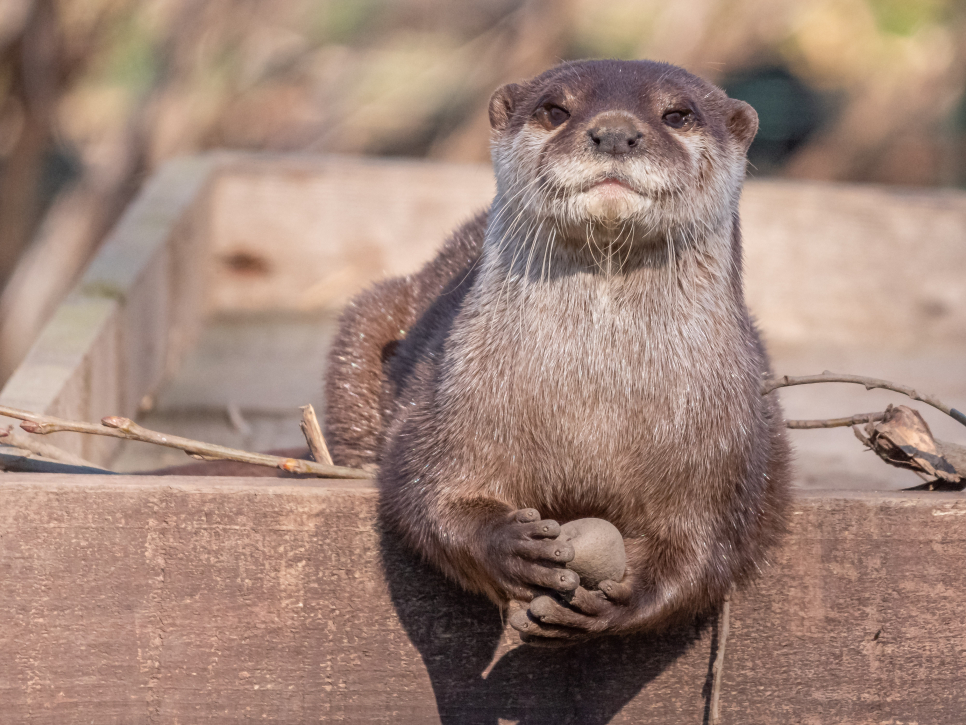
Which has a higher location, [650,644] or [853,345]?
[853,345]

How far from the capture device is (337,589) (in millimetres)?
1792

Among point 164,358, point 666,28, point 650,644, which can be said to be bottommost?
point 650,644

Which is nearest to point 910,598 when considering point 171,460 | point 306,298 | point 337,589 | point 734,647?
point 734,647

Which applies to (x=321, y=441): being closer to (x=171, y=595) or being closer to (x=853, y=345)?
(x=171, y=595)

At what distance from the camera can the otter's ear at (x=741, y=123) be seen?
1.89 meters

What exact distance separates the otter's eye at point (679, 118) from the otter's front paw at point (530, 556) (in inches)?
24.6

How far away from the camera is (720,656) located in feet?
5.91

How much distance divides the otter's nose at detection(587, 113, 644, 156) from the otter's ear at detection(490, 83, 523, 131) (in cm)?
36

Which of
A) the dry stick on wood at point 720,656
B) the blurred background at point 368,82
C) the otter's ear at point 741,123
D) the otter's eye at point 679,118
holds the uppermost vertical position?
the blurred background at point 368,82

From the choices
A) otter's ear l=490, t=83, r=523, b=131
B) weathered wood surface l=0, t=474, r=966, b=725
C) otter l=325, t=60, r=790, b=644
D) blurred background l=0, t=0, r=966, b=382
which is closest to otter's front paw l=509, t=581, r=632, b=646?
otter l=325, t=60, r=790, b=644

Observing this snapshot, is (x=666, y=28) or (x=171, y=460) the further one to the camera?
(x=666, y=28)

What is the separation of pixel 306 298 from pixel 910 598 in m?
2.78

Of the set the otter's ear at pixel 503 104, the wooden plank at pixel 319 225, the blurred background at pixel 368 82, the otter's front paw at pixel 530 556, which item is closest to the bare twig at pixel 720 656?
the otter's front paw at pixel 530 556

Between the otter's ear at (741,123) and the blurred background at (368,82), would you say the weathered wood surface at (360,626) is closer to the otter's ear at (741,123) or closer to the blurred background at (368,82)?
the otter's ear at (741,123)
